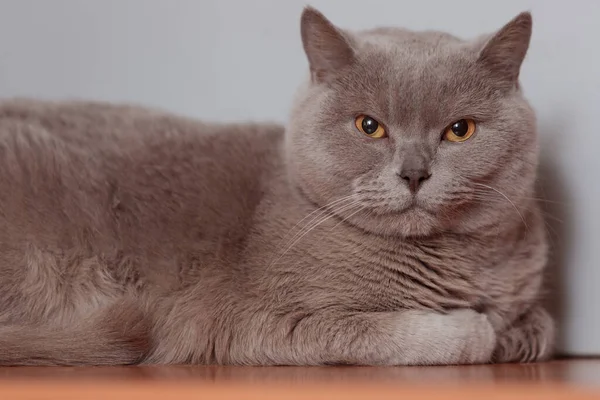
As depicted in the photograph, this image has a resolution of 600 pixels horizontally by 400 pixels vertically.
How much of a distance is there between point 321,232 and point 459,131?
30cm

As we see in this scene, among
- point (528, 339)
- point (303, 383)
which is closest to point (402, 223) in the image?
point (528, 339)

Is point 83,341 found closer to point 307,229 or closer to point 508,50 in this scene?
point 307,229

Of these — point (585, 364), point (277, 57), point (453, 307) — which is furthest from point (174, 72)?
point (585, 364)

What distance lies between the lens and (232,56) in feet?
6.89

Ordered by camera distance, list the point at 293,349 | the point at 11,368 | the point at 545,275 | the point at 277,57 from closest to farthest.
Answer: the point at 11,368, the point at 293,349, the point at 545,275, the point at 277,57

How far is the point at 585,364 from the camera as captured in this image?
151cm

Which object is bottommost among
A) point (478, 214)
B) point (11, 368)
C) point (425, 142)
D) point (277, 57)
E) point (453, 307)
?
point (11, 368)

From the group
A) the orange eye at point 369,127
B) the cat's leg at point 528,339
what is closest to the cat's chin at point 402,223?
the orange eye at point 369,127

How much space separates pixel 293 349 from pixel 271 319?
69 millimetres

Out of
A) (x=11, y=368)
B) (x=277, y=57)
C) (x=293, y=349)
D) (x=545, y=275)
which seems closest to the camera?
(x=11, y=368)

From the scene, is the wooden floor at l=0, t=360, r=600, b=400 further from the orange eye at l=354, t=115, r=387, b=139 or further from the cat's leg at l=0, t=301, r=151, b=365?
the orange eye at l=354, t=115, r=387, b=139

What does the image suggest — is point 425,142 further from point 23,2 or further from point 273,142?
point 23,2

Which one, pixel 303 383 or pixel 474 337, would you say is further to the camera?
pixel 474 337

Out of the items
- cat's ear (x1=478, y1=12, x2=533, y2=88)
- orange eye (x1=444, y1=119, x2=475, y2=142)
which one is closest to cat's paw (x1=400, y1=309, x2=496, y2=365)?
orange eye (x1=444, y1=119, x2=475, y2=142)
